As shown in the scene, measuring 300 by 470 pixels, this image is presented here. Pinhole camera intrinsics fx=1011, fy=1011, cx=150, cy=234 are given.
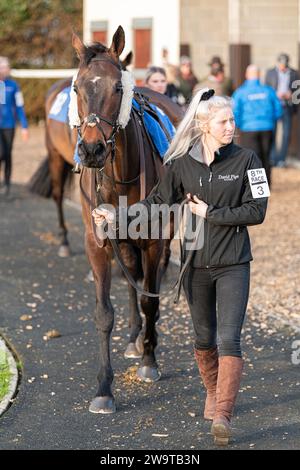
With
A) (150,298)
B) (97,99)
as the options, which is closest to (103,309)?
(150,298)

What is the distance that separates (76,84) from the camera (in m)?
6.11

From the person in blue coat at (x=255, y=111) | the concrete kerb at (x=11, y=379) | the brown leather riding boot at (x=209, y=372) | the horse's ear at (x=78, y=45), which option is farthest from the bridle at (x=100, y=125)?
the person in blue coat at (x=255, y=111)

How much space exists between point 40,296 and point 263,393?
338cm

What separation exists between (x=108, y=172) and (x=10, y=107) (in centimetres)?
967

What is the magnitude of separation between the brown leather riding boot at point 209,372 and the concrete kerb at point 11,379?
4.12 feet

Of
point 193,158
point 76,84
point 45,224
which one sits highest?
point 76,84

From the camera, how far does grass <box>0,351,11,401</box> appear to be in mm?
6605

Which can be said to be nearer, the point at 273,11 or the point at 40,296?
the point at 40,296

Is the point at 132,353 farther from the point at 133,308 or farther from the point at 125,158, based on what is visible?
the point at 125,158

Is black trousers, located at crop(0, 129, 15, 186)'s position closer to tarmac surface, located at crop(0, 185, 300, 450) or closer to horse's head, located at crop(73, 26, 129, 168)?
tarmac surface, located at crop(0, 185, 300, 450)

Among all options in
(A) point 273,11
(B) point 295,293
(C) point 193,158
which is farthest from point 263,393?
(A) point 273,11

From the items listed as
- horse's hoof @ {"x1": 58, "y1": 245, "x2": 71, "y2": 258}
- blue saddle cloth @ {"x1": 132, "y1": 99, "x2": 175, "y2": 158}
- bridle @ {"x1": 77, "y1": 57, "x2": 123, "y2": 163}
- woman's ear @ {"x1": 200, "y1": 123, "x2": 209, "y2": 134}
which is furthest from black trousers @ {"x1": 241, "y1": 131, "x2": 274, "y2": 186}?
woman's ear @ {"x1": 200, "y1": 123, "x2": 209, "y2": 134}

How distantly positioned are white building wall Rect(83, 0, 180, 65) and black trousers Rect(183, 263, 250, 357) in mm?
16850
